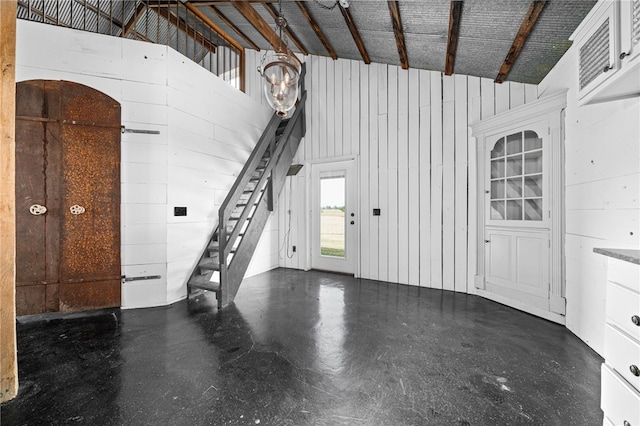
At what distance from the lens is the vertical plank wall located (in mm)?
3971

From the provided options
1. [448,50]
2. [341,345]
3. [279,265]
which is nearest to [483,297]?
[341,345]

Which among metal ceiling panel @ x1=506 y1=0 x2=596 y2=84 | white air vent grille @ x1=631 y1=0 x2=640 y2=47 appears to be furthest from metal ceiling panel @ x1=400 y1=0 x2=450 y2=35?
white air vent grille @ x1=631 y1=0 x2=640 y2=47

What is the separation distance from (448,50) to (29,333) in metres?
5.47

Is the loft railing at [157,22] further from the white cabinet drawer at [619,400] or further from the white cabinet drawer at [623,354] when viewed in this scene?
→ the white cabinet drawer at [619,400]

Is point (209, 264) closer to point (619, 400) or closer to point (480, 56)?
point (619, 400)

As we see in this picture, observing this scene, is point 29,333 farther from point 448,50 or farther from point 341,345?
point 448,50

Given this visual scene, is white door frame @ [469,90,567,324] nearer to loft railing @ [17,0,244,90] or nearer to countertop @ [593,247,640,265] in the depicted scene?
countertop @ [593,247,640,265]

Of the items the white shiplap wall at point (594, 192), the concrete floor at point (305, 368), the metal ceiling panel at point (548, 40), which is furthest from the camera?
the metal ceiling panel at point (548, 40)

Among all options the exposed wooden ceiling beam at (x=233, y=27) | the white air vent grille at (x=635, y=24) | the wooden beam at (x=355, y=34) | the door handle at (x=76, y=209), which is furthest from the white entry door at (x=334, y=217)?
the white air vent grille at (x=635, y=24)

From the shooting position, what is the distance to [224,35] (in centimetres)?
530

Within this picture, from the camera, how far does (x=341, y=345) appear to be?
8.02 feet

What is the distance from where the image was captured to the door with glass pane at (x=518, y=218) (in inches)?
A: 122

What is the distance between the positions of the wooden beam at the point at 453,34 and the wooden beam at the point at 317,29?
1.88 meters

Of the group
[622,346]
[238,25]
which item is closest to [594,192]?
[622,346]
